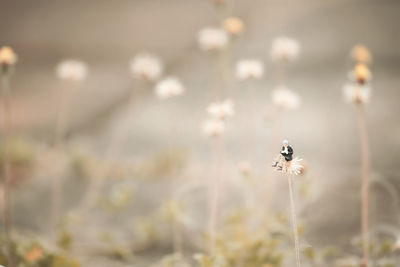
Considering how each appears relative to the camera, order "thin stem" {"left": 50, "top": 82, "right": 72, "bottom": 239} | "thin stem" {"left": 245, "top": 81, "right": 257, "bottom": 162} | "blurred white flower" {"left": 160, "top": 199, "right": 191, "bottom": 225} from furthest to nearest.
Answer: "thin stem" {"left": 245, "top": 81, "right": 257, "bottom": 162} < "thin stem" {"left": 50, "top": 82, "right": 72, "bottom": 239} < "blurred white flower" {"left": 160, "top": 199, "right": 191, "bottom": 225}

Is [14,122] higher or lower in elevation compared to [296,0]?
lower

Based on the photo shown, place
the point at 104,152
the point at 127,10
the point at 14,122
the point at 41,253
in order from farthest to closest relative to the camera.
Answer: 1. the point at 127,10
2. the point at 14,122
3. the point at 104,152
4. the point at 41,253

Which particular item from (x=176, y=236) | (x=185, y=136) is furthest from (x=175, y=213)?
(x=185, y=136)

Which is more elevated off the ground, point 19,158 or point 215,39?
point 215,39

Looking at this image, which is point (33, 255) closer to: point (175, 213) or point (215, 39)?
point (175, 213)

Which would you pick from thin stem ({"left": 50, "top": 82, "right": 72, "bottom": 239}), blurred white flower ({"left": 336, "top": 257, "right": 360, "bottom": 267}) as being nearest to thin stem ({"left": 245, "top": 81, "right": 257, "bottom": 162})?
blurred white flower ({"left": 336, "top": 257, "right": 360, "bottom": 267})

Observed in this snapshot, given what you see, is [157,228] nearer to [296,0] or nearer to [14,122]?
[14,122]

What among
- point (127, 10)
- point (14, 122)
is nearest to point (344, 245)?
point (14, 122)

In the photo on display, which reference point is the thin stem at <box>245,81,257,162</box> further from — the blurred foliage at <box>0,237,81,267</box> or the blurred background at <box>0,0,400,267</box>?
the blurred foliage at <box>0,237,81,267</box>
